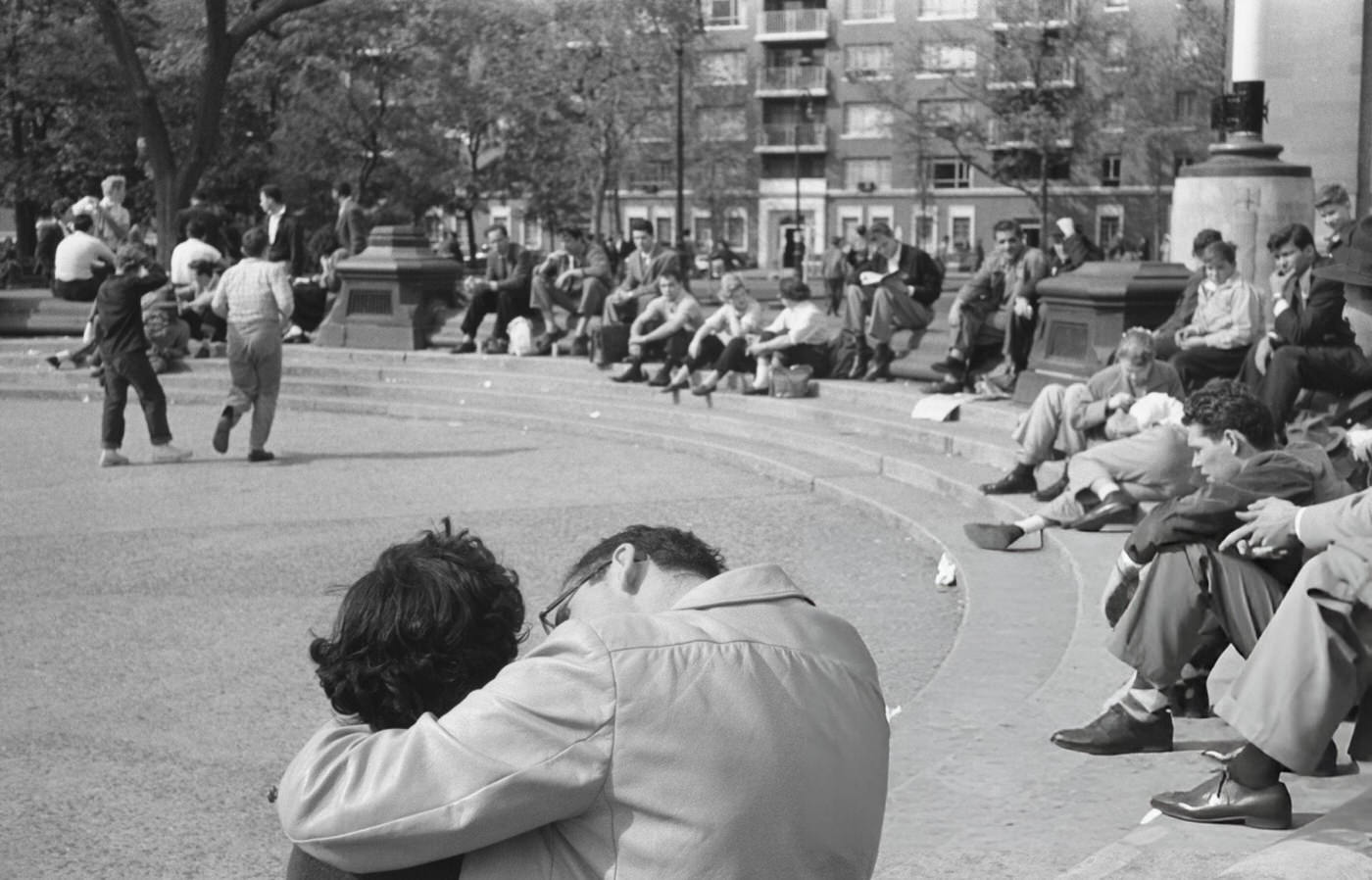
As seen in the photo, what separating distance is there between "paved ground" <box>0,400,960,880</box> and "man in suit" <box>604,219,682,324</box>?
2823 mm

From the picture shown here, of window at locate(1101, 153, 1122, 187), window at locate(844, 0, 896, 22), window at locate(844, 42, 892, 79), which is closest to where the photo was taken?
window at locate(1101, 153, 1122, 187)

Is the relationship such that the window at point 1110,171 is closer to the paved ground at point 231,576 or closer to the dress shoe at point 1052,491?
the paved ground at point 231,576

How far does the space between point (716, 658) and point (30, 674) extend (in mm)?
5645

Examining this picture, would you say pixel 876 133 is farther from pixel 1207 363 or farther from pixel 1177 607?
pixel 1177 607

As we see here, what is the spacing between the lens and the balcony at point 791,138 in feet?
247

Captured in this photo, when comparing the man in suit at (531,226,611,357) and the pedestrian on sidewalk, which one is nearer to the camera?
the pedestrian on sidewalk

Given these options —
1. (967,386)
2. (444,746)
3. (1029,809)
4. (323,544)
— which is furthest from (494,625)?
(967,386)

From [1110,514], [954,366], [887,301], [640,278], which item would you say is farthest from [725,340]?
[1110,514]

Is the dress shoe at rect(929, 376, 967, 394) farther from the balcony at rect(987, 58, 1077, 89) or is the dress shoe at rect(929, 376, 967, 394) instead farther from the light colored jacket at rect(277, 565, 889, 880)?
the balcony at rect(987, 58, 1077, 89)

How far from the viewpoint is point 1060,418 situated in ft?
33.1

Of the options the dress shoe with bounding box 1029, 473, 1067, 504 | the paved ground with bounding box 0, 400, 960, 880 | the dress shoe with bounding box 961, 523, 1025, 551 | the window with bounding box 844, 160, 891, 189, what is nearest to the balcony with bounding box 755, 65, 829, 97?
the window with bounding box 844, 160, 891, 189

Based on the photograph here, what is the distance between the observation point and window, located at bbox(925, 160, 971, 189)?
240 ft

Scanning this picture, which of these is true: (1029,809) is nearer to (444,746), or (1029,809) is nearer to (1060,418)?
(444,746)

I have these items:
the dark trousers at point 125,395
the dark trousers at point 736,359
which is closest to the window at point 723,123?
the dark trousers at point 736,359
